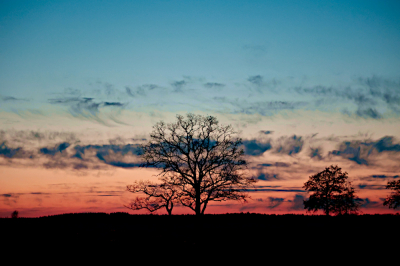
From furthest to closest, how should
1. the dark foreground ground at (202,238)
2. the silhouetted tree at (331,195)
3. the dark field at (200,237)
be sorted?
the silhouetted tree at (331,195) → the dark field at (200,237) → the dark foreground ground at (202,238)

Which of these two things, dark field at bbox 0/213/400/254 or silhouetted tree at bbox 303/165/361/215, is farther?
silhouetted tree at bbox 303/165/361/215

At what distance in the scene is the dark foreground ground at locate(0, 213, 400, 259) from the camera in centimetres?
1575

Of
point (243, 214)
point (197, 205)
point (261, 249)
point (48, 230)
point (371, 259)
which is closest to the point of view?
point (371, 259)

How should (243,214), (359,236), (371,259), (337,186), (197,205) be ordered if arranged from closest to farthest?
→ (371,259)
(359,236)
(243,214)
(197,205)
(337,186)

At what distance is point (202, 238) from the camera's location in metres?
Answer: 18.8

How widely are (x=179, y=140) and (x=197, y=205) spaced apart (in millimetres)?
7061

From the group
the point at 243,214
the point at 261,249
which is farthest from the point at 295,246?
the point at 243,214

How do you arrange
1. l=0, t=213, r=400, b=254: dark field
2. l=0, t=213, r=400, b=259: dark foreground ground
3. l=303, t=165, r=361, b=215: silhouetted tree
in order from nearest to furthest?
l=0, t=213, r=400, b=259: dark foreground ground < l=0, t=213, r=400, b=254: dark field < l=303, t=165, r=361, b=215: silhouetted tree

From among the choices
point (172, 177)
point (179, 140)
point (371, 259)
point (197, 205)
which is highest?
point (179, 140)

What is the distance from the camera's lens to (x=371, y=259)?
13.9 m

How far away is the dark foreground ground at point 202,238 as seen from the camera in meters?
15.8

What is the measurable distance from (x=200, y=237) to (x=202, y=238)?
15.7 inches

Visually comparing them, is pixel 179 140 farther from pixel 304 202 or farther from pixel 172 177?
pixel 304 202

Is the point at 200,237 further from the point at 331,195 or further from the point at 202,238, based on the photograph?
the point at 331,195
